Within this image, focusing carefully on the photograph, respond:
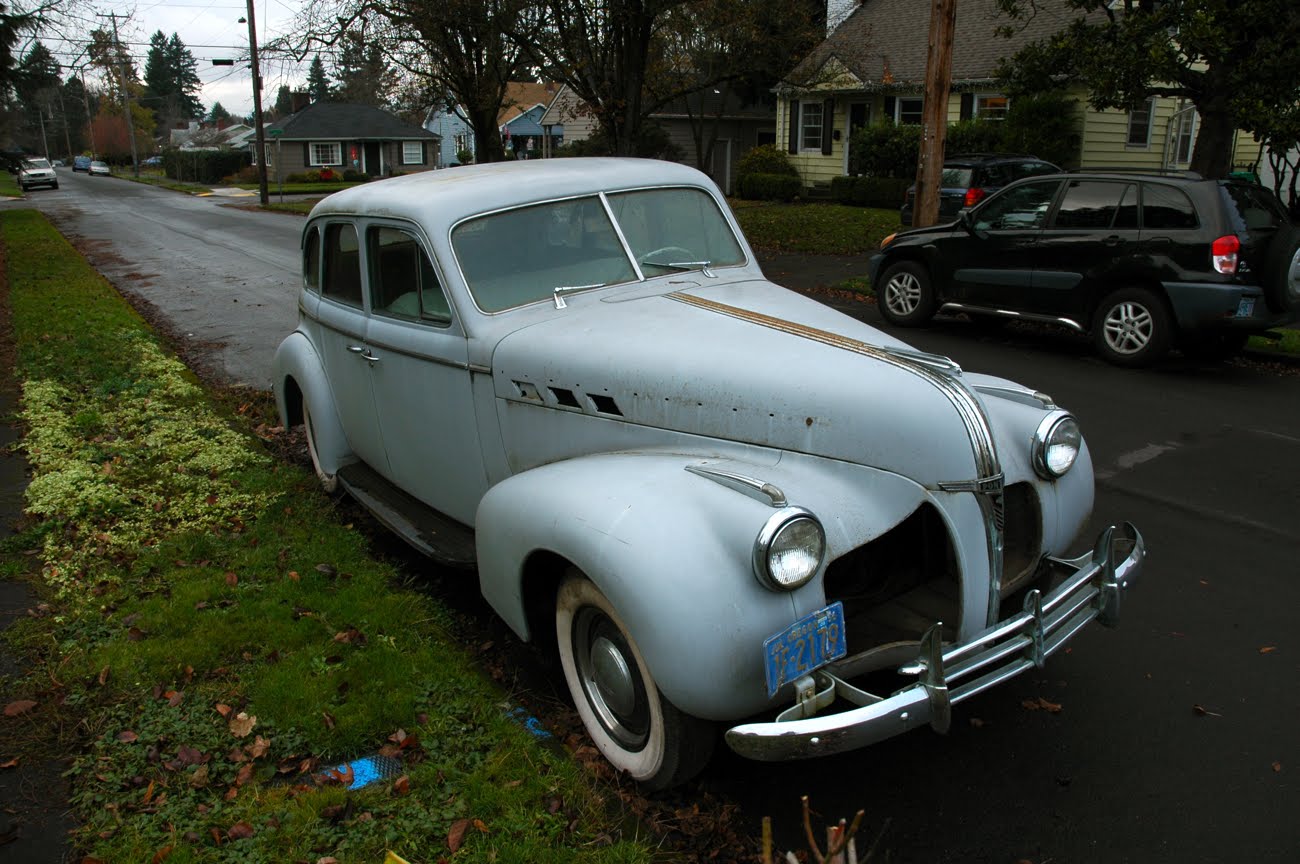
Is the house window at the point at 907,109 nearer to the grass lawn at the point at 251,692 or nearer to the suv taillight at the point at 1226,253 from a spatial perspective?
the suv taillight at the point at 1226,253

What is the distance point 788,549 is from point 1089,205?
801cm

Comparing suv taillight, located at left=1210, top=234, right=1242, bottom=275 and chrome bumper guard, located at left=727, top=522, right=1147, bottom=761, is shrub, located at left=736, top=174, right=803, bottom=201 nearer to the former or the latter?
suv taillight, located at left=1210, top=234, right=1242, bottom=275

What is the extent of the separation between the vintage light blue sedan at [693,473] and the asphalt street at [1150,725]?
0.34m

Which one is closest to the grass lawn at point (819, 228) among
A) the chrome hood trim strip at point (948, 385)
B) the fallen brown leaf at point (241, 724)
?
the chrome hood trim strip at point (948, 385)

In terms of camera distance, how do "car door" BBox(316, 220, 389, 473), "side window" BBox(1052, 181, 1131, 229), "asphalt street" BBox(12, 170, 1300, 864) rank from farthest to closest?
"side window" BBox(1052, 181, 1131, 229) → "car door" BBox(316, 220, 389, 473) → "asphalt street" BBox(12, 170, 1300, 864)

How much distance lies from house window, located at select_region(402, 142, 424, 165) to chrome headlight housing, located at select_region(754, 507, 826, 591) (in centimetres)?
6283

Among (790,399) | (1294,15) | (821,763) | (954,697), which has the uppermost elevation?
(1294,15)

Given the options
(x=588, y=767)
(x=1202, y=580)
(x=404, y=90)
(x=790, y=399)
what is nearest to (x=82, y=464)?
(x=588, y=767)

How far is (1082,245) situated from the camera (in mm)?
9258

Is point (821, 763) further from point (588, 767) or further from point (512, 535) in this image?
point (512, 535)

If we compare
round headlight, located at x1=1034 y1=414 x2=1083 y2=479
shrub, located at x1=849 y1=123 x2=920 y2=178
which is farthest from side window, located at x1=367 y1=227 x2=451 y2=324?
shrub, located at x1=849 y1=123 x2=920 y2=178

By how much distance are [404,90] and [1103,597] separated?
86.7 feet

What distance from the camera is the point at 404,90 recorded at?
2627cm

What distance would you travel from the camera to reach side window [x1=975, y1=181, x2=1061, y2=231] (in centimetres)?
972
